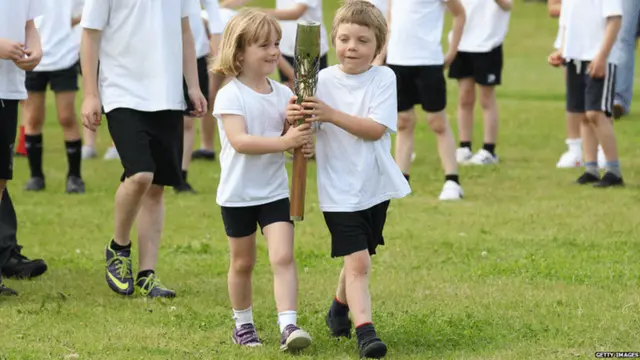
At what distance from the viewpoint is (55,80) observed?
10.6 meters

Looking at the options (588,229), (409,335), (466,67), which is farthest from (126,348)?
(466,67)

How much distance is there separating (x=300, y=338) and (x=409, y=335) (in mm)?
716

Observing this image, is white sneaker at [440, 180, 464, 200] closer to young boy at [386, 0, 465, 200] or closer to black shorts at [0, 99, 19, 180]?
young boy at [386, 0, 465, 200]

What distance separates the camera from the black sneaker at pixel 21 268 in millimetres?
7344

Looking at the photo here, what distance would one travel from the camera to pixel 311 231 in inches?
350

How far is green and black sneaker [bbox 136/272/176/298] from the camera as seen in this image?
22.2 feet

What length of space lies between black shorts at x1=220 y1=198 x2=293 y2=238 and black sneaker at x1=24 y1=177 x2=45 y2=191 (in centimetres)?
568

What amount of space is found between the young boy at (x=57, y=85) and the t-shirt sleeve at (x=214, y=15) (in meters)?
1.63

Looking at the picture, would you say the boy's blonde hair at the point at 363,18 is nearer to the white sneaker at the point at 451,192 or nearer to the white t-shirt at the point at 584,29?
the white sneaker at the point at 451,192

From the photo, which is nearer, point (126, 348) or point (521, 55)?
point (126, 348)

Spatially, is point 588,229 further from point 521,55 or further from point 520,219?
point 521,55

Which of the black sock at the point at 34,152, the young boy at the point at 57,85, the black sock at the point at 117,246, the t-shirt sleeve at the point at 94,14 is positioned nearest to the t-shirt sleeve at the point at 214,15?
the young boy at the point at 57,85

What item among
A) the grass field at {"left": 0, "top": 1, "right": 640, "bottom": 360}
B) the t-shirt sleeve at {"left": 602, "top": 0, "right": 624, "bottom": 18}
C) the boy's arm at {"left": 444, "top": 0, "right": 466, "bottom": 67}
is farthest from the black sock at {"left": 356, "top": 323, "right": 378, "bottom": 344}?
the t-shirt sleeve at {"left": 602, "top": 0, "right": 624, "bottom": 18}

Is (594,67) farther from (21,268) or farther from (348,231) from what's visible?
(348,231)
